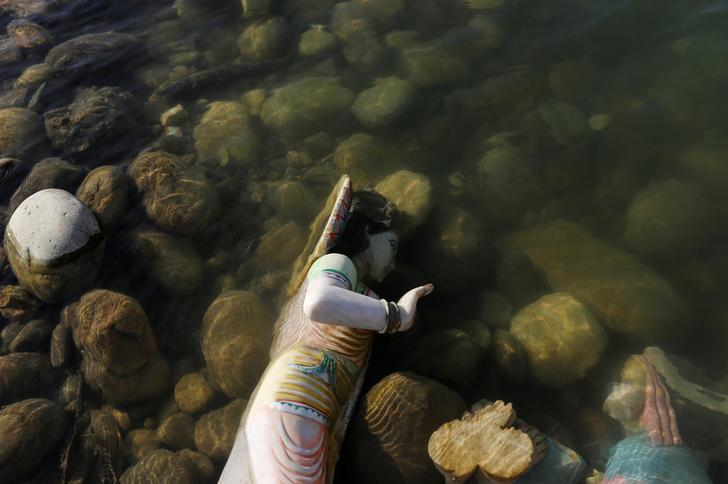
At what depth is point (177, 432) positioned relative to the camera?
4906 millimetres

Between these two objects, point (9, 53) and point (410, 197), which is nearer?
point (410, 197)

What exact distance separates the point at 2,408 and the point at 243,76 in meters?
5.70

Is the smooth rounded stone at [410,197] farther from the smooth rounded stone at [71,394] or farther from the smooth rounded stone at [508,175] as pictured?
the smooth rounded stone at [71,394]

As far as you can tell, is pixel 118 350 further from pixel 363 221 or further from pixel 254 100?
pixel 254 100

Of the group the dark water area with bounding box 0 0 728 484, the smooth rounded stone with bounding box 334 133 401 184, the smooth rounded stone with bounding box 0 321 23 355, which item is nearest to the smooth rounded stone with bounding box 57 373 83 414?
the dark water area with bounding box 0 0 728 484

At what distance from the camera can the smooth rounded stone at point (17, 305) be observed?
222 inches

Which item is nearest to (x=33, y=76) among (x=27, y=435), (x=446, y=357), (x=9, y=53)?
(x=9, y=53)

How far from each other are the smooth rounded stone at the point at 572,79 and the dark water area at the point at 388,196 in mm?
36

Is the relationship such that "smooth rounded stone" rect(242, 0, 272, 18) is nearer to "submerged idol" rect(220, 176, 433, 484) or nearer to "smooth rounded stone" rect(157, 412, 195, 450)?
"submerged idol" rect(220, 176, 433, 484)

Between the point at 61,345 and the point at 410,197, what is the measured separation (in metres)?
4.15

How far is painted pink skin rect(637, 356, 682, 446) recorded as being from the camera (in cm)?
417

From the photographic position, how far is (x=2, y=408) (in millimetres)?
4812

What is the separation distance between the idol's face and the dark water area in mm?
371

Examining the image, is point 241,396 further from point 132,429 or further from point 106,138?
point 106,138
